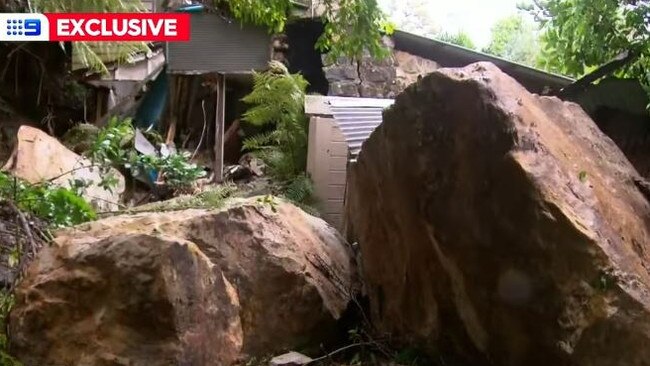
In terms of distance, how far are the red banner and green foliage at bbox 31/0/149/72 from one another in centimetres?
7

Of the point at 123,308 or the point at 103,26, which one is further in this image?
the point at 103,26

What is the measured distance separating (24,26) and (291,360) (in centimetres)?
489

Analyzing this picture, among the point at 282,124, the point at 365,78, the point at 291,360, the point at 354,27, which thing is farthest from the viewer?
the point at 365,78

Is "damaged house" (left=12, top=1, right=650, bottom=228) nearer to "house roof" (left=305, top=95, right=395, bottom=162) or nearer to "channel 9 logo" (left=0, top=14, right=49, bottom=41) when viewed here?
"house roof" (left=305, top=95, right=395, bottom=162)

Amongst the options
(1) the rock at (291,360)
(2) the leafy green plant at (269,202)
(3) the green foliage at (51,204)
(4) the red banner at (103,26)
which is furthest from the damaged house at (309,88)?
(1) the rock at (291,360)

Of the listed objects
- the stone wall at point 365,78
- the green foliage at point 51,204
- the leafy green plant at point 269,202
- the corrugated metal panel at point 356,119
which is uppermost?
the stone wall at point 365,78

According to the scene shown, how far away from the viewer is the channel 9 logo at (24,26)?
6.12 metres

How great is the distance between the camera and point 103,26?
6.32 m

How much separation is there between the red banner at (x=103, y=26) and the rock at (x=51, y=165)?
3.33ft

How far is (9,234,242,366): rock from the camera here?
2.34 metres

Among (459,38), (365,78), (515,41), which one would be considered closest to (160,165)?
(365,78)

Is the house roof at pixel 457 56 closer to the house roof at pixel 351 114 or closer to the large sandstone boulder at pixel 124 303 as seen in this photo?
the house roof at pixel 351 114

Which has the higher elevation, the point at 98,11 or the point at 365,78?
the point at 98,11

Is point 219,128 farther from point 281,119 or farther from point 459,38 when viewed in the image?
point 459,38
